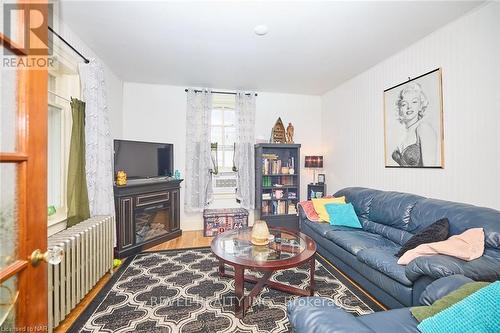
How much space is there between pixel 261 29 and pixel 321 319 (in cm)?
249

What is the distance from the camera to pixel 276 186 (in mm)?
4379

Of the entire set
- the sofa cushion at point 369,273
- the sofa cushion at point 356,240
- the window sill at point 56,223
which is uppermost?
the window sill at point 56,223

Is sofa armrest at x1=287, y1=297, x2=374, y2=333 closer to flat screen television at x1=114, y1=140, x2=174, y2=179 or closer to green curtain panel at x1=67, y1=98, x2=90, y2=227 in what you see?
green curtain panel at x1=67, y1=98, x2=90, y2=227

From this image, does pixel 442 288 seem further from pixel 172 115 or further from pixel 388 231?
pixel 172 115

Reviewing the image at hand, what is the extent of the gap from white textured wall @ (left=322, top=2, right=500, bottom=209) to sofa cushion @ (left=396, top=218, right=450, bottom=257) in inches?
19.4

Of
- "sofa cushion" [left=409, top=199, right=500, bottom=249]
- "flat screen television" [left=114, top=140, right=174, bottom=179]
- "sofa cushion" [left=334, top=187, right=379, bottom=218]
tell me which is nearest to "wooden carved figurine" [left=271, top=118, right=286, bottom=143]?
"sofa cushion" [left=334, top=187, right=379, bottom=218]

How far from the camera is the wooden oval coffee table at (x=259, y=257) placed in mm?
1900

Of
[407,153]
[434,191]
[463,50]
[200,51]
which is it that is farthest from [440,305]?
[200,51]

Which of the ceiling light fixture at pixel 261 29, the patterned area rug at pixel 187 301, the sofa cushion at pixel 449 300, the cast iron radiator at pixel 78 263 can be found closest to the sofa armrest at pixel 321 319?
the sofa cushion at pixel 449 300

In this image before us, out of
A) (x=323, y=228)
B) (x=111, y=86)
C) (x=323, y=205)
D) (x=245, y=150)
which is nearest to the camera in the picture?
(x=323, y=228)

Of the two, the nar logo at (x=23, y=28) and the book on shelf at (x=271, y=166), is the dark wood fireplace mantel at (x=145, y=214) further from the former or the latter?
the nar logo at (x=23, y=28)

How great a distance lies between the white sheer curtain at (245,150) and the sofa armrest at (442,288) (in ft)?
10.4

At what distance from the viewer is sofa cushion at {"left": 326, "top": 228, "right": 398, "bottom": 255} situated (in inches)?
93.6

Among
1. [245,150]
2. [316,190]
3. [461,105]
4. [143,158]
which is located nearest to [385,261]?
[461,105]
